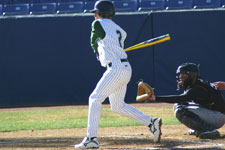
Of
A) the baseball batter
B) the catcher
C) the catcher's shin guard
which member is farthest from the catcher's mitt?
the catcher's shin guard

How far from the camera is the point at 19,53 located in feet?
41.0

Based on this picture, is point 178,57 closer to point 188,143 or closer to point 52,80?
point 52,80

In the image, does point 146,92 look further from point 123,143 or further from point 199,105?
point 199,105

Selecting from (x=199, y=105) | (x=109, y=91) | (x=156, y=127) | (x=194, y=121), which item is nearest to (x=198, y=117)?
(x=194, y=121)

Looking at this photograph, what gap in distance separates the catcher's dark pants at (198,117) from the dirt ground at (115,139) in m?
0.18

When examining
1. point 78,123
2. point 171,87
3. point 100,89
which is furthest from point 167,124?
point 171,87

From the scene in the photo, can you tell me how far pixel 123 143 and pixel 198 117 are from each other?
3.38 feet

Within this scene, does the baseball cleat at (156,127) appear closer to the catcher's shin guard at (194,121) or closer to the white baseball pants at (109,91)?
the white baseball pants at (109,91)

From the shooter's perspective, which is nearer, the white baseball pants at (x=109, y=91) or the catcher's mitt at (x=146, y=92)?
the white baseball pants at (x=109, y=91)

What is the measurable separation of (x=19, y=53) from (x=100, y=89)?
7753 mm

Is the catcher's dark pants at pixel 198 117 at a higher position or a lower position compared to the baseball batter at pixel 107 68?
lower

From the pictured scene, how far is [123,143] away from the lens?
569 cm

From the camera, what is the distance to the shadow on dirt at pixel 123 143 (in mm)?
5258

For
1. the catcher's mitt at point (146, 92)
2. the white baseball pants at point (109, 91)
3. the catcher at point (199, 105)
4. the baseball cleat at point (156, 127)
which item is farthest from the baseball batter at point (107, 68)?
the catcher at point (199, 105)
